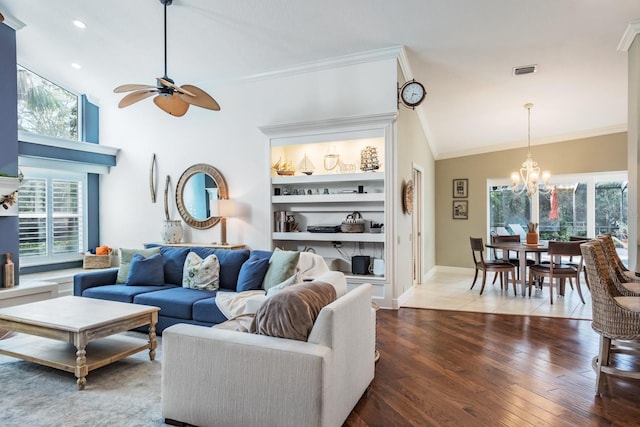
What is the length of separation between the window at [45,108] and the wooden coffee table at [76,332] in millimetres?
4075

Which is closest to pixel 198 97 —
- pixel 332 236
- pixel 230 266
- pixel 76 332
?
pixel 230 266

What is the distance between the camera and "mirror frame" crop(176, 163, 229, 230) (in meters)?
6.22

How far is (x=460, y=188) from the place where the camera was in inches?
330

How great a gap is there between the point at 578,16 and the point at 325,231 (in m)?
3.65

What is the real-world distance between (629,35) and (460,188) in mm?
4456

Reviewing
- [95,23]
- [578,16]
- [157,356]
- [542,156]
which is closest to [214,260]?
[157,356]

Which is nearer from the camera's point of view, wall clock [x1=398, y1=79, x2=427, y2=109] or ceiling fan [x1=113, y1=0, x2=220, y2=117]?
ceiling fan [x1=113, y1=0, x2=220, y2=117]

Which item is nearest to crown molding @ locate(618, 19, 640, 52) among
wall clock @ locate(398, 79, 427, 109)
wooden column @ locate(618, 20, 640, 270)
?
wooden column @ locate(618, 20, 640, 270)

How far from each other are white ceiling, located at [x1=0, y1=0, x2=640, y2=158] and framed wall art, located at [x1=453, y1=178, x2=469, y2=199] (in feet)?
5.19

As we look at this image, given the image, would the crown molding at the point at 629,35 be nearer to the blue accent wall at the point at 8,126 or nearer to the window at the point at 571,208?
the window at the point at 571,208

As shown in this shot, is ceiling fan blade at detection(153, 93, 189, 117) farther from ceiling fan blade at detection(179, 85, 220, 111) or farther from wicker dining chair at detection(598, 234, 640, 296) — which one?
wicker dining chair at detection(598, 234, 640, 296)

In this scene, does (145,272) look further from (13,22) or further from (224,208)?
(13,22)

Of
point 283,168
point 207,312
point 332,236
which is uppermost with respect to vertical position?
point 283,168

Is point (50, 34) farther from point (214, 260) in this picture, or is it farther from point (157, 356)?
point (157, 356)
